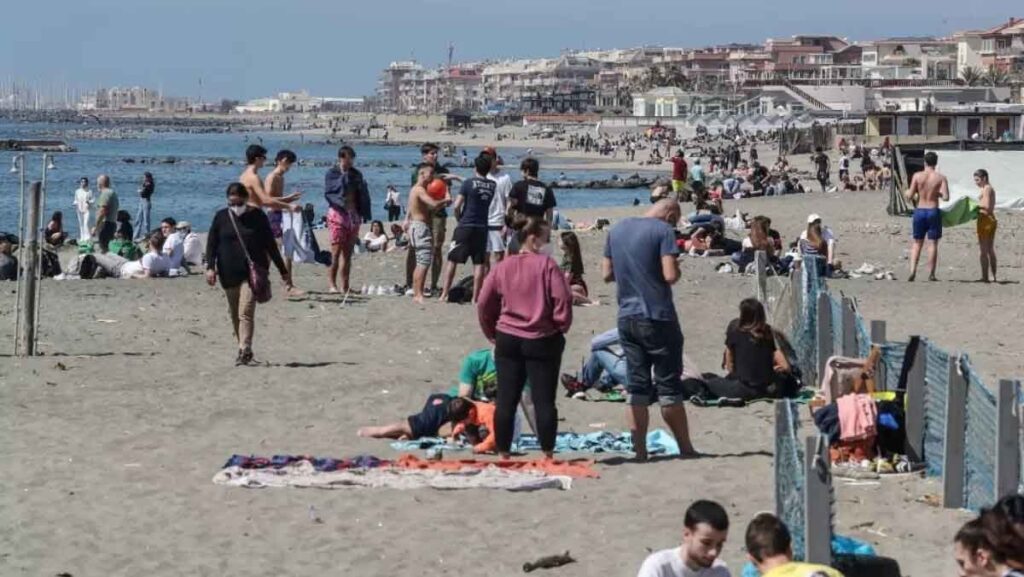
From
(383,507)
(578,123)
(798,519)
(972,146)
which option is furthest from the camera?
(578,123)

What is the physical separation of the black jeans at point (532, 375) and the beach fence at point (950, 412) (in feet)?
6.28

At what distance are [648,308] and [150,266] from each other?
1168 centimetres

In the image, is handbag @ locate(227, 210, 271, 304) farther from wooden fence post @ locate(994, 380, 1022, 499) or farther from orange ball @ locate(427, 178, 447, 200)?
wooden fence post @ locate(994, 380, 1022, 499)

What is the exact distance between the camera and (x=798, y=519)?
276 inches

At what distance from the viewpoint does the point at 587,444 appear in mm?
10547

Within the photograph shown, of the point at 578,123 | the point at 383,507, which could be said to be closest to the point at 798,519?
the point at 383,507

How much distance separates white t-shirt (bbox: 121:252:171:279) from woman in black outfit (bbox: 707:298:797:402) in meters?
9.87

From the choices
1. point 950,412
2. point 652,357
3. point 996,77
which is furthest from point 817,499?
point 996,77

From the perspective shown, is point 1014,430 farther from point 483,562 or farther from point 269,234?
point 269,234

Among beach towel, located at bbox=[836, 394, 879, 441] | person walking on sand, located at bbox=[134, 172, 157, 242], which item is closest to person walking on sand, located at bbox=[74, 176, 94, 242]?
person walking on sand, located at bbox=[134, 172, 157, 242]

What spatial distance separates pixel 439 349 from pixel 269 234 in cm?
202

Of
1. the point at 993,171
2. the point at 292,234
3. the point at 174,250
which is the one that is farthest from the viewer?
the point at 993,171

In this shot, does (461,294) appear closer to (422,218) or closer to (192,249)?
(422,218)

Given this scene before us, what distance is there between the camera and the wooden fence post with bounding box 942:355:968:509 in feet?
27.8
